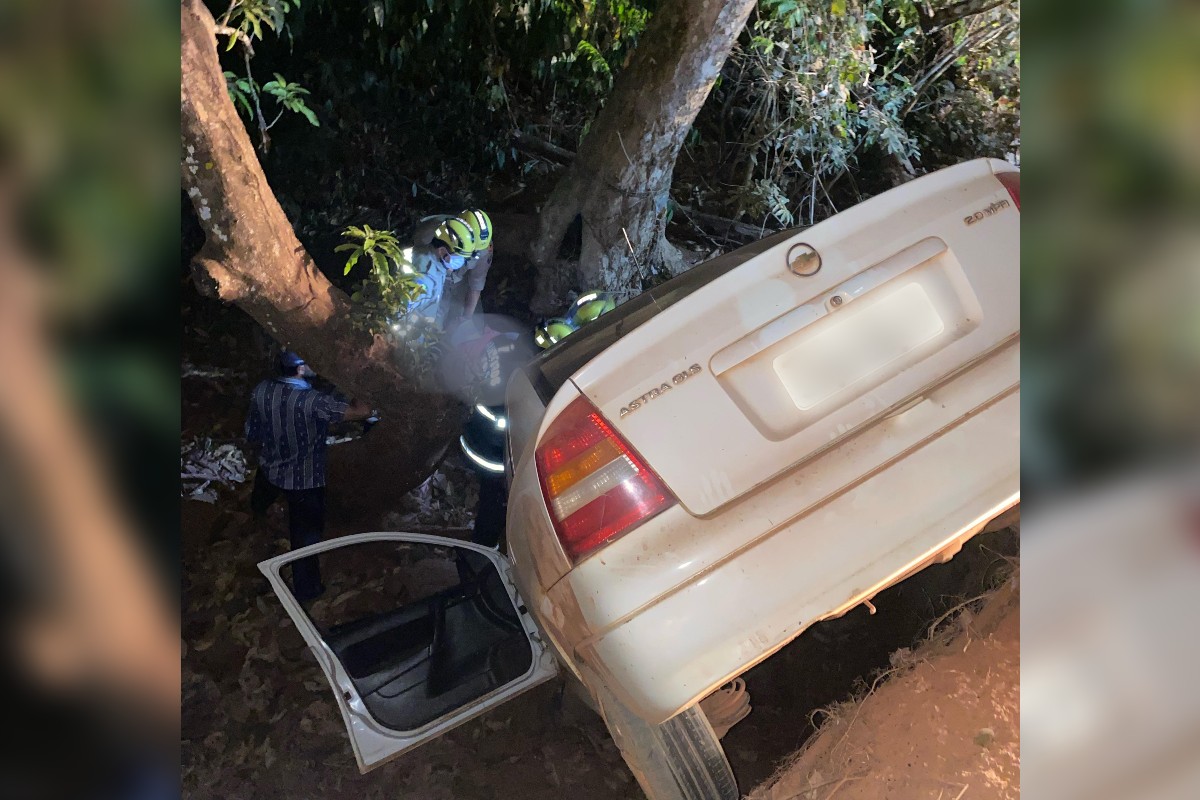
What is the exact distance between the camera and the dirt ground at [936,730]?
191 centimetres

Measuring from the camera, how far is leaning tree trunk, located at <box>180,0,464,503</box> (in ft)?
6.96

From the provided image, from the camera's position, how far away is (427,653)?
2.99 metres

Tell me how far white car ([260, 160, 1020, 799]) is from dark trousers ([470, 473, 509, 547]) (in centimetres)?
161

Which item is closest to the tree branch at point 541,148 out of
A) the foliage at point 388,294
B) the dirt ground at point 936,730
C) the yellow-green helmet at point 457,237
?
the yellow-green helmet at point 457,237

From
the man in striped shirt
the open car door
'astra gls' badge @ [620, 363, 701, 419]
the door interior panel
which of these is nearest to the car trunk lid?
'astra gls' badge @ [620, 363, 701, 419]

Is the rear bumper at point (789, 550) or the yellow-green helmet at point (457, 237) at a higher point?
the yellow-green helmet at point (457, 237)

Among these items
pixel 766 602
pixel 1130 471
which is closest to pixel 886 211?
pixel 766 602

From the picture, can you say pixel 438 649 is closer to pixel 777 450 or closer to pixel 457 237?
pixel 777 450

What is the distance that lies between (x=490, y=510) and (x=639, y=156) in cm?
225

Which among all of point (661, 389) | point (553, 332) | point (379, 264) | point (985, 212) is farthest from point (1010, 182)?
point (379, 264)

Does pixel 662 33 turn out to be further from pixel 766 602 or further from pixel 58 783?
pixel 58 783

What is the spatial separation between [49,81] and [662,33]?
363cm

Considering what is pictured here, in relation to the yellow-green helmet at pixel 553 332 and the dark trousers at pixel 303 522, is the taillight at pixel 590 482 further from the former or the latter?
the dark trousers at pixel 303 522

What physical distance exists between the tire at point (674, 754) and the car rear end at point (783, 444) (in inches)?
11.1
